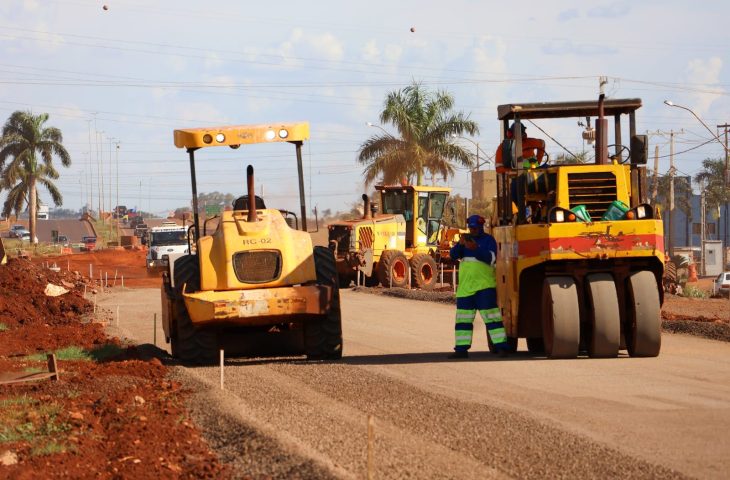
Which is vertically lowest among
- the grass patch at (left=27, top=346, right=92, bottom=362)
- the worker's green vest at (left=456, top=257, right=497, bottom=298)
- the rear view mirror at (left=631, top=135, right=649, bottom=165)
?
the grass patch at (left=27, top=346, right=92, bottom=362)

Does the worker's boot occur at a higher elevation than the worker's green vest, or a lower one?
lower

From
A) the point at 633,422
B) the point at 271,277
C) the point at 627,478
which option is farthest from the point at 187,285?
the point at 627,478

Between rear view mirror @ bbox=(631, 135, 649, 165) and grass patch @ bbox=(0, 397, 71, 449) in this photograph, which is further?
rear view mirror @ bbox=(631, 135, 649, 165)

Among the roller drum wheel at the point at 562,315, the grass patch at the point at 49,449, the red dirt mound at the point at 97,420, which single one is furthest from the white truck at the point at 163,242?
the grass patch at the point at 49,449

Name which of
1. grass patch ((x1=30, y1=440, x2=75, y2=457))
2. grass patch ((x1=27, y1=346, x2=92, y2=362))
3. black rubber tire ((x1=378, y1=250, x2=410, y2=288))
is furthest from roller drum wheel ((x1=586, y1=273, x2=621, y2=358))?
black rubber tire ((x1=378, y1=250, x2=410, y2=288))

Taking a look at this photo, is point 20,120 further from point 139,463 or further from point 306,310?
point 139,463

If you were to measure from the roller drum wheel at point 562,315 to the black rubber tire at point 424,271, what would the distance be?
23605 millimetres

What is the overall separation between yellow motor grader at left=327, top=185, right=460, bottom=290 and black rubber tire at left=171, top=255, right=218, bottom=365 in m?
21.5

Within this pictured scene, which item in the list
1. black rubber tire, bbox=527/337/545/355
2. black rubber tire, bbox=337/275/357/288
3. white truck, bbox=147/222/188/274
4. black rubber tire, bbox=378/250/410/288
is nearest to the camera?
black rubber tire, bbox=527/337/545/355

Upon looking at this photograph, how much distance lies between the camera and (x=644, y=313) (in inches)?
605

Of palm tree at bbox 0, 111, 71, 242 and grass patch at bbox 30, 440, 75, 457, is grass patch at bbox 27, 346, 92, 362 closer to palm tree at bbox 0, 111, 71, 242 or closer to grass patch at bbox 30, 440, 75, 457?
grass patch at bbox 30, 440, 75, 457

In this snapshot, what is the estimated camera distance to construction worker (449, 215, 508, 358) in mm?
16484

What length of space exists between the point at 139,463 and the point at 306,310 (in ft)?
20.9

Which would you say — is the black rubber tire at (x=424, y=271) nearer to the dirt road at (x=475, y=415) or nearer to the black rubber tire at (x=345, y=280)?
the black rubber tire at (x=345, y=280)
